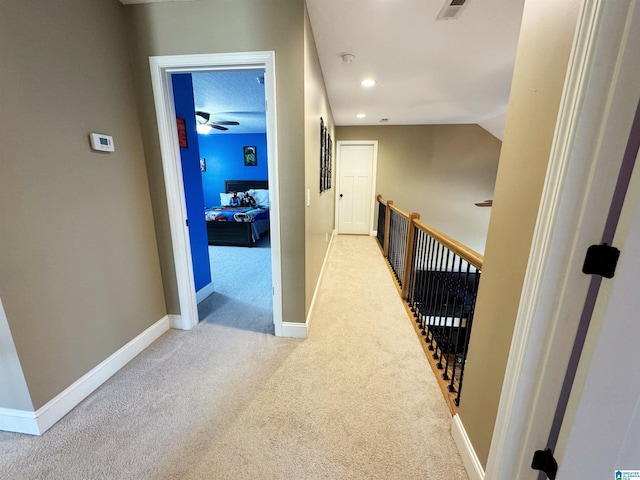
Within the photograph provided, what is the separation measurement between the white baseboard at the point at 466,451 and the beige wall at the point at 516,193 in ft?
0.12

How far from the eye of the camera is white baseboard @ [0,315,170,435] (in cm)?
125

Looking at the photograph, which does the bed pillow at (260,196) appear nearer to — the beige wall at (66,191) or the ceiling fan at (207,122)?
the ceiling fan at (207,122)

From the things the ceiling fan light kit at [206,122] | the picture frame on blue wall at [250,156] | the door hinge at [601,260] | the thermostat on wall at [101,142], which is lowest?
the door hinge at [601,260]

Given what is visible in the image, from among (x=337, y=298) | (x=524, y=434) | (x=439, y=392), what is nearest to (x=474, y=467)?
(x=524, y=434)

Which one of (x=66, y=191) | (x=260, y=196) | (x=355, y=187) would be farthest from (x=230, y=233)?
(x=66, y=191)

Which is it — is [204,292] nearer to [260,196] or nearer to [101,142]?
[101,142]

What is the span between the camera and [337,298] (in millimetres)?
2721

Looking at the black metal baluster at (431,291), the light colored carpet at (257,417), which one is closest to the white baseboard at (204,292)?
the light colored carpet at (257,417)

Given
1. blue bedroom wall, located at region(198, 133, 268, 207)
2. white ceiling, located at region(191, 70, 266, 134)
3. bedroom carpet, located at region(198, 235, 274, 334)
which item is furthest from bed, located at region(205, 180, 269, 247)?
blue bedroom wall, located at region(198, 133, 268, 207)

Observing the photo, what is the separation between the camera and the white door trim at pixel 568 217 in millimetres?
595

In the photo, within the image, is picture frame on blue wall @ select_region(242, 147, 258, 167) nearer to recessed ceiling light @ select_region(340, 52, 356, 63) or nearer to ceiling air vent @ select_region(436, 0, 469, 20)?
recessed ceiling light @ select_region(340, 52, 356, 63)

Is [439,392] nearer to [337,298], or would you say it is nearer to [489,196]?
[337,298]

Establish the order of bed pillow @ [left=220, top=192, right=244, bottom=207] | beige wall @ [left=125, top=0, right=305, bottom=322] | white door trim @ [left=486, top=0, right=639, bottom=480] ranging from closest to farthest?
white door trim @ [left=486, top=0, right=639, bottom=480] → beige wall @ [left=125, top=0, right=305, bottom=322] → bed pillow @ [left=220, top=192, right=244, bottom=207]

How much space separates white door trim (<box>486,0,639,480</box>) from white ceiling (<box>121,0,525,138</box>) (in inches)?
60.1
